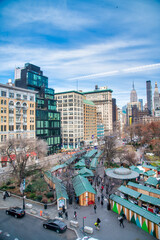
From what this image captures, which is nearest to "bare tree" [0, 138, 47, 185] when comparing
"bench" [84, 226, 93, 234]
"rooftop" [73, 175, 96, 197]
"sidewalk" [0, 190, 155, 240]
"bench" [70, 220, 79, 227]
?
"sidewalk" [0, 190, 155, 240]

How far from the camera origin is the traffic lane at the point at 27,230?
68.8ft

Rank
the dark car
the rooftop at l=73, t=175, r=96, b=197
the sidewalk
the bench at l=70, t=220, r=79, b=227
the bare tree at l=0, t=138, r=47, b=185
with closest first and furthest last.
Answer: the sidewalk → the dark car → the bench at l=70, t=220, r=79, b=227 → the rooftop at l=73, t=175, r=96, b=197 → the bare tree at l=0, t=138, r=47, b=185

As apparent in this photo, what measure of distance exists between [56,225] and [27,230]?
374 centimetres

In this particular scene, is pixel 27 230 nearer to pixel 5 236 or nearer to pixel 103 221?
pixel 5 236

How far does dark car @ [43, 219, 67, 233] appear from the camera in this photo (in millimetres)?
21872

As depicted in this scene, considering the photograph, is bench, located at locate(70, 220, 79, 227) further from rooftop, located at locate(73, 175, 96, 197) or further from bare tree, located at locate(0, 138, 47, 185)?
bare tree, located at locate(0, 138, 47, 185)

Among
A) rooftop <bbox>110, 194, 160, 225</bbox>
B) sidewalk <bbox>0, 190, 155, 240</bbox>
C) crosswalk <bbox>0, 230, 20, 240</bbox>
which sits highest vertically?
rooftop <bbox>110, 194, 160, 225</bbox>

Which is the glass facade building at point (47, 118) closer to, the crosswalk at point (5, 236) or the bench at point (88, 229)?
the crosswalk at point (5, 236)

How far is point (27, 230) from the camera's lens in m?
22.2

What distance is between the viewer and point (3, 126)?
58.1 meters

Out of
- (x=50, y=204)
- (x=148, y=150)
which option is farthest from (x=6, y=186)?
(x=148, y=150)

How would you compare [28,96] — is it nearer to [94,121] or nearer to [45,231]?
[45,231]

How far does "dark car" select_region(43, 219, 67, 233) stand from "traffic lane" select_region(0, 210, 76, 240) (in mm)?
427

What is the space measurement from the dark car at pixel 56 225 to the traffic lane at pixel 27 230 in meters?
0.43
